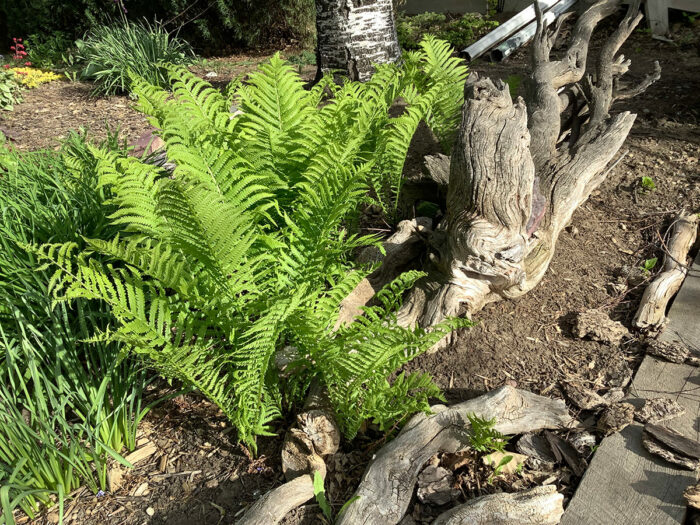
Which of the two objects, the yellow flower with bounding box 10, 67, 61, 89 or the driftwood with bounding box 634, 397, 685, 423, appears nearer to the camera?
the driftwood with bounding box 634, 397, 685, 423

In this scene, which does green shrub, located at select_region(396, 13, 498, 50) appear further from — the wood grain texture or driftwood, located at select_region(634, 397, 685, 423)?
driftwood, located at select_region(634, 397, 685, 423)

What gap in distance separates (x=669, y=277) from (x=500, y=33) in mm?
4258

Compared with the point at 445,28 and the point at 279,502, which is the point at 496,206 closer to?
the point at 279,502

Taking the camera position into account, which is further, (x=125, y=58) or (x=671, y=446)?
(x=125, y=58)

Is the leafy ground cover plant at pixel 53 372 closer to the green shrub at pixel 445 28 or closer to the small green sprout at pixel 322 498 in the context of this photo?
the small green sprout at pixel 322 498

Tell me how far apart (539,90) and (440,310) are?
1.79 m

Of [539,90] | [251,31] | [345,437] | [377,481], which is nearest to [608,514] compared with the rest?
[377,481]

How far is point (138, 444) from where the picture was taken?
2.27 m

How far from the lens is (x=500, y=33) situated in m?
6.05

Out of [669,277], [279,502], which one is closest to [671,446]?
[669,277]

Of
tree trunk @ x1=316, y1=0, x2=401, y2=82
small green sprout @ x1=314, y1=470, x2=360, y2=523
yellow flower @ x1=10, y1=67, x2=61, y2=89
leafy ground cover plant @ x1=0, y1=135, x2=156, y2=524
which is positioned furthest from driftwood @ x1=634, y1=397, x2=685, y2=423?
yellow flower @ x1=10, y1=67, x2=61, y2=89

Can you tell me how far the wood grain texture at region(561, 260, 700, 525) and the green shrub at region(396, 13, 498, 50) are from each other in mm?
5050

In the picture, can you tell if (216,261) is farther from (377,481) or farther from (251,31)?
(251,31)

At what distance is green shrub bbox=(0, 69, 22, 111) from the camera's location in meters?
5.64
